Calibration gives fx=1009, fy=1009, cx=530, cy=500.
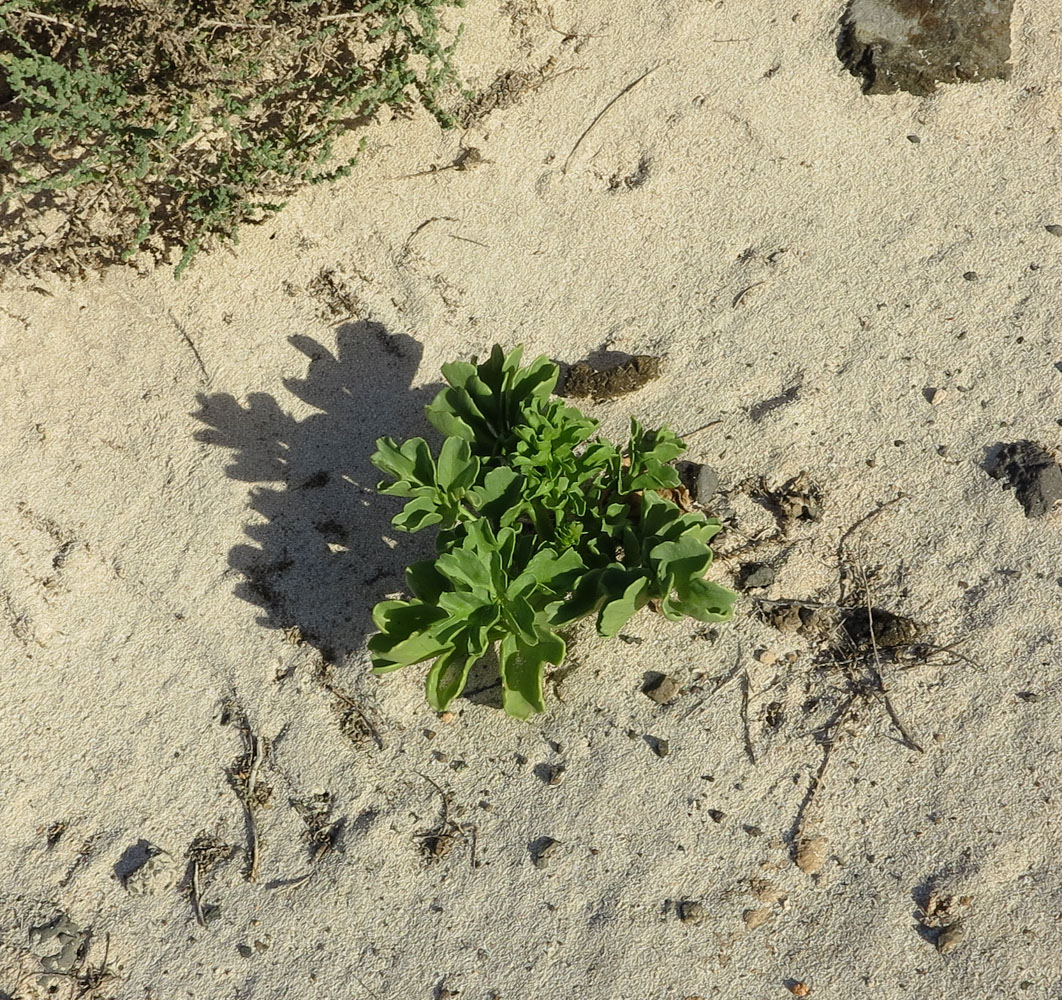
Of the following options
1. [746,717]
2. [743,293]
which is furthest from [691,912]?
[743,293]

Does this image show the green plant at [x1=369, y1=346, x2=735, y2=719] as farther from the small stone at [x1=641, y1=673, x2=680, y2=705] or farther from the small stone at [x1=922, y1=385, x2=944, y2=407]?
the small stone at [x1=922, y1=385, x2=944, y2=407]

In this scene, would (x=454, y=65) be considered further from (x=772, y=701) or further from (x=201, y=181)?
(x=772, y=701)

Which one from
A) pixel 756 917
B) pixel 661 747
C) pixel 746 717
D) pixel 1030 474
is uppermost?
pixel 1030 474

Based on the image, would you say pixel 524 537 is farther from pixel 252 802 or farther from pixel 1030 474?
pixel 1030 474

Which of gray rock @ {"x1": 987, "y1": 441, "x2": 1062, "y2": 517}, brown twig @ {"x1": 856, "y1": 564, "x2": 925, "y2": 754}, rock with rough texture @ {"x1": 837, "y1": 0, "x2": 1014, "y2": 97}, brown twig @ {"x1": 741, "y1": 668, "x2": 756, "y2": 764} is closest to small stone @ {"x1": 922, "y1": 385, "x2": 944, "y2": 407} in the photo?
gray rock @ {"x1": 987, "y1": 441, "x2": 1062, "y2": 517}

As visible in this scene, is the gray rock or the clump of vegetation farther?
the clump of vegetation

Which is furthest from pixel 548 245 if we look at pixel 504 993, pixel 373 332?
pixel 504 993
